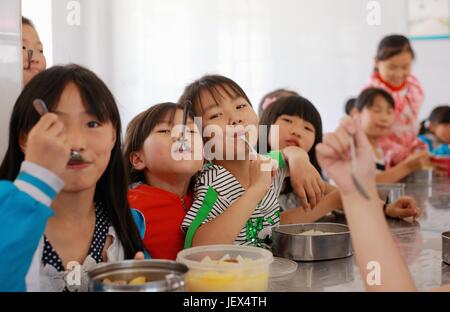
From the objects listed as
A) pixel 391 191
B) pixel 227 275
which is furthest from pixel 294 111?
pixel 227 275

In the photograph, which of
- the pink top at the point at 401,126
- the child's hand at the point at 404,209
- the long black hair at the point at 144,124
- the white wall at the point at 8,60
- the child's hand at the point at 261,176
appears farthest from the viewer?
the pink top at the point at 401,126

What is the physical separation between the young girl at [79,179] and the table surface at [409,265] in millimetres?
285

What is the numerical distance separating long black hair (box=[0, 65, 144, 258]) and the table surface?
0.88 ft

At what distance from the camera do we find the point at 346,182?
740 mm

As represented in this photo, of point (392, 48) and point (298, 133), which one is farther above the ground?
point (392, 48)

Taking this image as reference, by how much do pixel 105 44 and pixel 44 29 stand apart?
1.15 meters

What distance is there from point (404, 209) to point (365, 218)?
852mm

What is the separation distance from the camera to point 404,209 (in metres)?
1.52

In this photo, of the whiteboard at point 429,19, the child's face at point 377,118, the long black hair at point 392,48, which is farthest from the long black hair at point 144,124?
the whiteboard at point 429,19

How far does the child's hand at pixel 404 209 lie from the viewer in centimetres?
151

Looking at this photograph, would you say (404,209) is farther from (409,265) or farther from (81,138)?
(81,138)

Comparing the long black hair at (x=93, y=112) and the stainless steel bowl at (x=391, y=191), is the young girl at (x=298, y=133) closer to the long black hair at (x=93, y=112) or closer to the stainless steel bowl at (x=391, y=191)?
the stainless steel bowl at (x=391, y=191)
